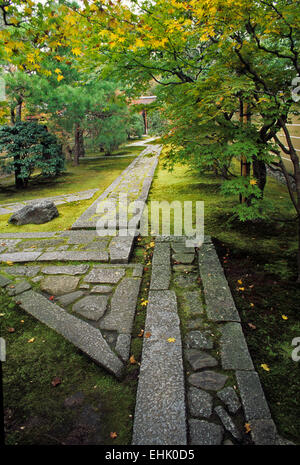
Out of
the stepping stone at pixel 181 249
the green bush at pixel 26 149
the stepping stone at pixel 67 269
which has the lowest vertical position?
the stepping stone at pixel 67 269

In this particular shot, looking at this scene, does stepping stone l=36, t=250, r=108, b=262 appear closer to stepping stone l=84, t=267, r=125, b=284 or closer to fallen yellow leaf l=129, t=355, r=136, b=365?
stepping stone l=84, t=267, r=125, b=284

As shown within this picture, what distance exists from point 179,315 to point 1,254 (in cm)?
355

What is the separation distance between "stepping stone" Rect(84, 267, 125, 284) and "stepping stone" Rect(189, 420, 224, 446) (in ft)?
7.17

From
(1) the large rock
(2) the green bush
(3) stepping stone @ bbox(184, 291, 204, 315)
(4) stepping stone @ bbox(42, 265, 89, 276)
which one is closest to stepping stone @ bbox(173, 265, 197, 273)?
(3) stepping stone @ bbox(184, 291, 204, 315)

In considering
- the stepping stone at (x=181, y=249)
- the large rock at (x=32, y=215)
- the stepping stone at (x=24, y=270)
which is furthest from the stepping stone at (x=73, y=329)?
the large rock at (x=32, y=215)

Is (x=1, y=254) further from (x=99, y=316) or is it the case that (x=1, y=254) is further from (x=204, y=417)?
(x=204, y=417)

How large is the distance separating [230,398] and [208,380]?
225 mm

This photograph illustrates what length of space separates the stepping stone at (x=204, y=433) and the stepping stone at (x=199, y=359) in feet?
1.63

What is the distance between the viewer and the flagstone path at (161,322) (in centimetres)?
188

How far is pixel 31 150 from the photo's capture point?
9.33 m

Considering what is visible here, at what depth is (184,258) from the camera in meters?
4.30

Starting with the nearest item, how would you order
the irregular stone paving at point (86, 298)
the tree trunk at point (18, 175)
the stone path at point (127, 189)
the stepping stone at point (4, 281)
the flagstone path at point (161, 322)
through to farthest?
1. the flagstone path at point (161, 322)
2. the irregular stone paving at point (86, 298)
3. the stepping stone at point (4, 281)
4. the stone path at point (127, 189)
5. the tree trunk at point (18, 175)

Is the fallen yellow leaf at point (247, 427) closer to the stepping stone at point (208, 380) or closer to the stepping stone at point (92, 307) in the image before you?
the stepping stone at point (208, 380)
